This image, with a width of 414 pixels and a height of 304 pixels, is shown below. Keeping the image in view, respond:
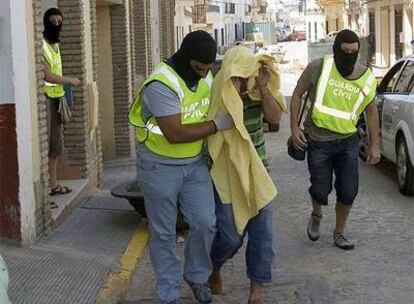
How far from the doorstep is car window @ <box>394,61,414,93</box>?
13.1 feet

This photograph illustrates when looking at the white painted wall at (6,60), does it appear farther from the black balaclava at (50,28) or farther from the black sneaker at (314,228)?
the black sneaker at (314,228)

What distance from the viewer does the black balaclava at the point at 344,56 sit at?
21.4ft

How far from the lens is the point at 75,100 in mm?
9031

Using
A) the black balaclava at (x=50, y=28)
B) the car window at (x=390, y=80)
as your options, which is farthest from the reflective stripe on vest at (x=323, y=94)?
the car window at (x=390, y=80)

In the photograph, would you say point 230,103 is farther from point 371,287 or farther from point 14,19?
point 14,19

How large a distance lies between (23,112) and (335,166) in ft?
8.50

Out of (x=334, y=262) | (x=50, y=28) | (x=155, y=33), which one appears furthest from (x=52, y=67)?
(x=155, y=33)

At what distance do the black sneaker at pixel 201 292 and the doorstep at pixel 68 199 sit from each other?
2415 millimetres

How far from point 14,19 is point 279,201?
4.01 meters

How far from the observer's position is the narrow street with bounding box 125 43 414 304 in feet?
18.5

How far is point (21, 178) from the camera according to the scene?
6418 mm

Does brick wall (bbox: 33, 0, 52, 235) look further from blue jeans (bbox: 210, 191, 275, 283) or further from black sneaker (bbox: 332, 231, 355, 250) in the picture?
black sneaker (bbox: 332, 231, 355, 250)

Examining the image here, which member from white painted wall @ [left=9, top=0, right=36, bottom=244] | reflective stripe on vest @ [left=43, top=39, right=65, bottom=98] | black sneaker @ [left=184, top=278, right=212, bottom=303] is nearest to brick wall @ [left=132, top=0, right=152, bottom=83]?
reflective stripe on vest @ [left=43, top=39, right=65, bottom=98]

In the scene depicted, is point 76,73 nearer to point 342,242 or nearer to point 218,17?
point 342,242
